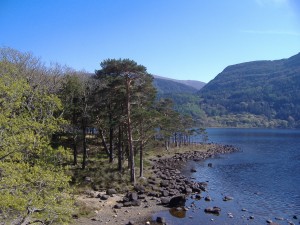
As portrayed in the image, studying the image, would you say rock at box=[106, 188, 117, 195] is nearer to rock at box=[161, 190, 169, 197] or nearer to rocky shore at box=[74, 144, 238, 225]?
rocky shore at box=[74, 144, 238, 225]

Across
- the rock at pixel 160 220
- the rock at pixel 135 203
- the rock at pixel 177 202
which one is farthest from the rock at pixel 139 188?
the rock at pixel 160 220

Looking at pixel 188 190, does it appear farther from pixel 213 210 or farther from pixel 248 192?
pixel 248 192

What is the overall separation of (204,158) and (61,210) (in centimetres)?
8377

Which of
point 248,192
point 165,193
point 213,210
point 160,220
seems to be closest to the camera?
point 160,220

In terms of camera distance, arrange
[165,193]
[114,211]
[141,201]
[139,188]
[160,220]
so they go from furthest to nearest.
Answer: [139,188]
[165,193]
[141,201]
[114,211]
[160,220]

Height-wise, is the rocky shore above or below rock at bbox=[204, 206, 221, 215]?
above

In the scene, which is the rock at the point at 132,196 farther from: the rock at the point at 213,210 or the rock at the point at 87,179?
the rock at the point at 213,210

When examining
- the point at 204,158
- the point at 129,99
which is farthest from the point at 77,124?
the point at 204,158

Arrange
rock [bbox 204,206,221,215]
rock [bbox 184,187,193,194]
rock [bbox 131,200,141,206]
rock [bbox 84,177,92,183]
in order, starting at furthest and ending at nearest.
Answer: rock [bbox 184,187,193,194] → rock [bbox 84,177,92,183] → rock [bbox 131,200,141,206] → rock [bbox 204,206,221,215]

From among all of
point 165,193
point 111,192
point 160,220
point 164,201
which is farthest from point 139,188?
point 160,220

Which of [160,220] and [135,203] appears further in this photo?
[135,203]

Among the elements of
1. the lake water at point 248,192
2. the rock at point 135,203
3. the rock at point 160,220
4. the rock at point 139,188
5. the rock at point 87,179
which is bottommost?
the lake water at point 248,192

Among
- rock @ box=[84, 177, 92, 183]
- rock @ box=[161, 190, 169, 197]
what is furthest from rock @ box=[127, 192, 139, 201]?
rock @ box=[84, 177, 92, 183]

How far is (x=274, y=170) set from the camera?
245ft
